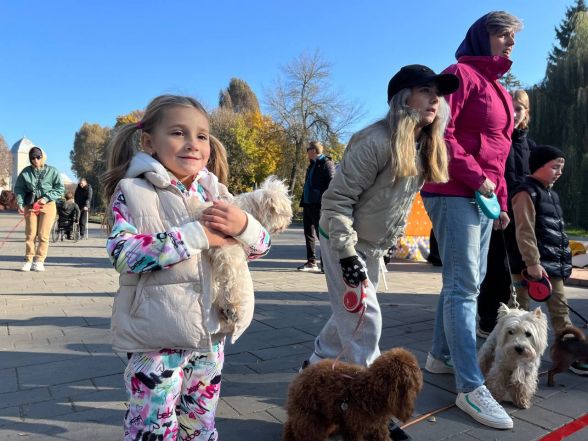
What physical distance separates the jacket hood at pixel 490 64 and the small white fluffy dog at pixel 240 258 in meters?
1.91

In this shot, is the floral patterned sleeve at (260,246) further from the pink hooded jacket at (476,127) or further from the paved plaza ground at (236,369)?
the pink hooded jacket at (476,127)

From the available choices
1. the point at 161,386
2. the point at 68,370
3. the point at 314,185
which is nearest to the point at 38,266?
the point at 314,185

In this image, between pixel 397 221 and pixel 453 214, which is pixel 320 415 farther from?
pixel 453 214

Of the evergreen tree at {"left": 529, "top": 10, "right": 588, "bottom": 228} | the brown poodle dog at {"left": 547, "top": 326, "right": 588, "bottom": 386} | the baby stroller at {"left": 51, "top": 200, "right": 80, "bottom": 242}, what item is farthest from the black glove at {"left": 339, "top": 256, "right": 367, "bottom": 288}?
the evergreen tree at {"left": 529, "top": 10, "right": 588, "bottom": 228}

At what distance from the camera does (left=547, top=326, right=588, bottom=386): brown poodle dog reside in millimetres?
3344

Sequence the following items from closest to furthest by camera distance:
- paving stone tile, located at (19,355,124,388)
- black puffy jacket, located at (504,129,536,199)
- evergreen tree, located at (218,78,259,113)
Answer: paving stone tile, located at (19,355,124,388) → black puffy jacket, located at (504,129,536,199) → evergreen tree, located at (218,78,259,113)

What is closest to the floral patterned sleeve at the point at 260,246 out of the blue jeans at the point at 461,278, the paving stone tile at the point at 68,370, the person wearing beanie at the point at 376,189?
the person wearing beanie at the point at 376,189

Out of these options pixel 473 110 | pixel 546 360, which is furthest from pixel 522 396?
pixel 473 110

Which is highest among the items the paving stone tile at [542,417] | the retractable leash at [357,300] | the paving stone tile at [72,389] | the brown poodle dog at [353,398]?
the retractable leash at [357,300]

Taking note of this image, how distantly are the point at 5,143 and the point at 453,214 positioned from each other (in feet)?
214

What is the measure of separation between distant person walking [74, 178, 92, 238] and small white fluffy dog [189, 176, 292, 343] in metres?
15.9

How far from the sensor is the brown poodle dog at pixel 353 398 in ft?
6.68

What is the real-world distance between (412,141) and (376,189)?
12.4 inches

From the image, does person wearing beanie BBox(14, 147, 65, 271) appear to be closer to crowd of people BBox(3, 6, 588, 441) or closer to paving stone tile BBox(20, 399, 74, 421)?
paving stone tile BBox(20, 399, 74, 421)
